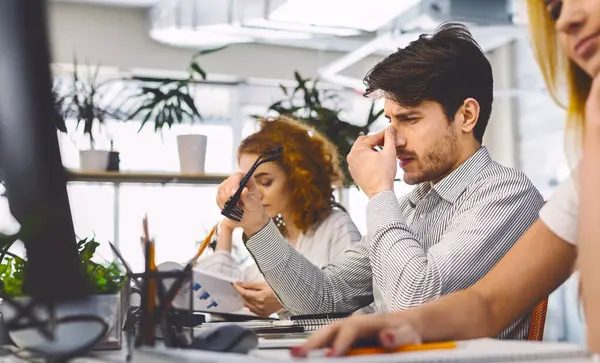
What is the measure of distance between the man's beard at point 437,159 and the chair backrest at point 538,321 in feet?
1.42

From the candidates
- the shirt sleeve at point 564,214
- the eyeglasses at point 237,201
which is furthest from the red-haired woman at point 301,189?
the shirt sleeve at point 564,214

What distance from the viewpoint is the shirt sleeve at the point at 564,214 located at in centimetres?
105

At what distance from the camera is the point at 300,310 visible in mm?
1857

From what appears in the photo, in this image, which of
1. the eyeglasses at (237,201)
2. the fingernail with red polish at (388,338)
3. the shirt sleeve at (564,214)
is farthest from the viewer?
the eyeglasses at (237,201)

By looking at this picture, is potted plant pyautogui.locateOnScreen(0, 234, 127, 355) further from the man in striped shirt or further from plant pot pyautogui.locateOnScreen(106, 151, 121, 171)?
plant pot pyautogui.locateOnScreen(106, 151, 121, 171)

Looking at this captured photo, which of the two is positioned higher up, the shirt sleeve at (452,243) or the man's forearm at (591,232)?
the man's forearm at (591,232)

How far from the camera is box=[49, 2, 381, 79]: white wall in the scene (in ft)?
20.1

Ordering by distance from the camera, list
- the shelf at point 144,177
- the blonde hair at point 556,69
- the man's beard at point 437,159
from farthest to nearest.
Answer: the shelf at point 144,177
the man's beard at point 437,159
the blonde hair at point 556,69

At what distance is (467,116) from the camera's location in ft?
5.74

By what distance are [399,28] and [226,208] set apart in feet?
9.51

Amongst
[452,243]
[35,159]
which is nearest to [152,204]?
[452,243]

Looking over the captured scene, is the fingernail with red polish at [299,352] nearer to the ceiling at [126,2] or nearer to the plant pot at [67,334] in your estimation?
the plant pot at [67,334]

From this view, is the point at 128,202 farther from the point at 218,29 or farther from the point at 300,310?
the point at 300,310

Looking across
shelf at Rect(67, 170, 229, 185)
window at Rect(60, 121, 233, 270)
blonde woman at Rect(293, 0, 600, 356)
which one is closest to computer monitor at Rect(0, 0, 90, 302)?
blonde woman at Rect(293, 0, 600, 356)
